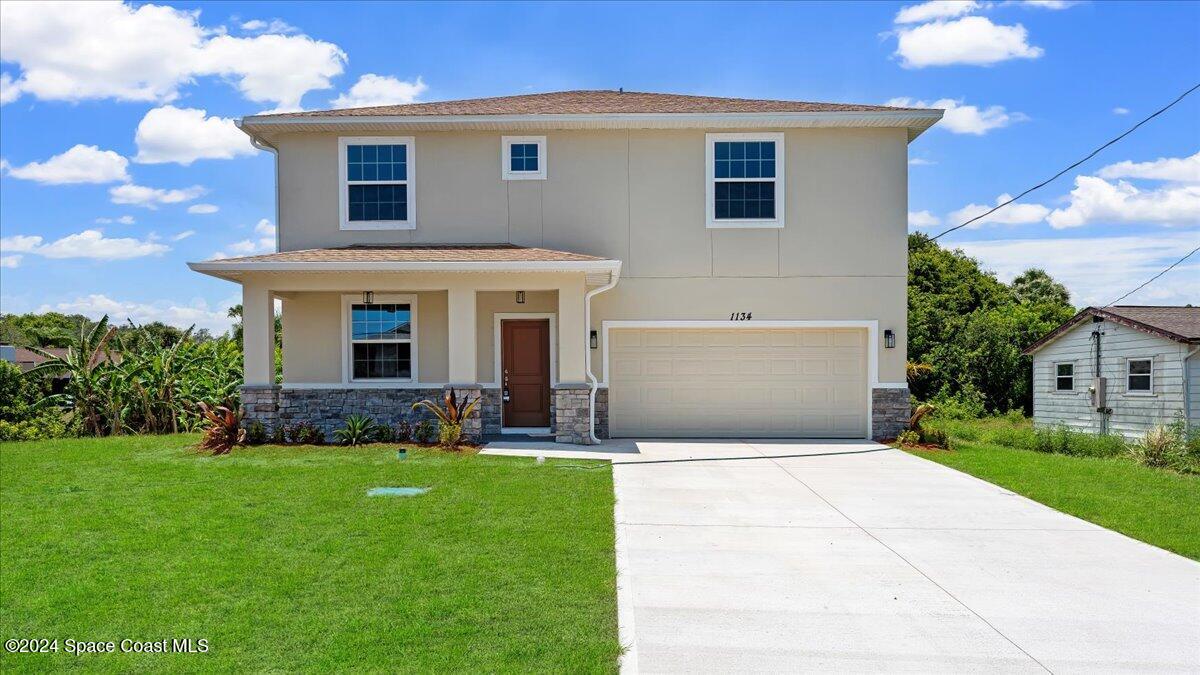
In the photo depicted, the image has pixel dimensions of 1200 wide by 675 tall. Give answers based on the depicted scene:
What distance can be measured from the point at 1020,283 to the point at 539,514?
38328 mm

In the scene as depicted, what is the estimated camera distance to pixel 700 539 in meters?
6.75

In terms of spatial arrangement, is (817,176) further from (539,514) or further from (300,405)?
(300,405)

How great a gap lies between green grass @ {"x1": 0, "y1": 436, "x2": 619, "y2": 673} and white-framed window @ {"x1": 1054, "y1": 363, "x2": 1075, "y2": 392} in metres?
15.5

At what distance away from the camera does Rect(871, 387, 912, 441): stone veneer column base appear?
1349 cm

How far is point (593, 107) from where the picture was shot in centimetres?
1375

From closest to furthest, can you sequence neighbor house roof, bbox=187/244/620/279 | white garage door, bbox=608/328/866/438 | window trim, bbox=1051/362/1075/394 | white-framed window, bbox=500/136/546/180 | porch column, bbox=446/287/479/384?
neighbor house roof, bbox=187/244/620/279, porch column, bbox=446/287/479/384, white-framed window, bbox=500/136/546/180, white garage door, bbox=608/328/866/438, window trim, bbox=1051/362/1075/394

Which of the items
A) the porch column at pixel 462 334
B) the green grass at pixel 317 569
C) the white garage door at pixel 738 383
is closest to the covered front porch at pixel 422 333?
the porch column at pixel 462 334

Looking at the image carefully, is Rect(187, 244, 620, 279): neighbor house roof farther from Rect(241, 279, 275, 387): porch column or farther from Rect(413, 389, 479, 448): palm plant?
Rect(413, 389, 479, 448): palm plant

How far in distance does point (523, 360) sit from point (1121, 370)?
1381cm

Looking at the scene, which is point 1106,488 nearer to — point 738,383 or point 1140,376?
point 738,383

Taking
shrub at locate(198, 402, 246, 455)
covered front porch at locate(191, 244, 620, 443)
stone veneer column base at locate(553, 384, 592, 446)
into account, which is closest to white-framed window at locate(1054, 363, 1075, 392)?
covered front porch at locate(191, 244, 620, 443)

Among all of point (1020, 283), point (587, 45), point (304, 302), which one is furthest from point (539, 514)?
point (1020, 283)

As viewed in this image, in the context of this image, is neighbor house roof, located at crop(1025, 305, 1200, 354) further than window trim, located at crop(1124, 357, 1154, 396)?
No

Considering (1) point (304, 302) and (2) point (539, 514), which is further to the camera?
(1) point (304, 302)
